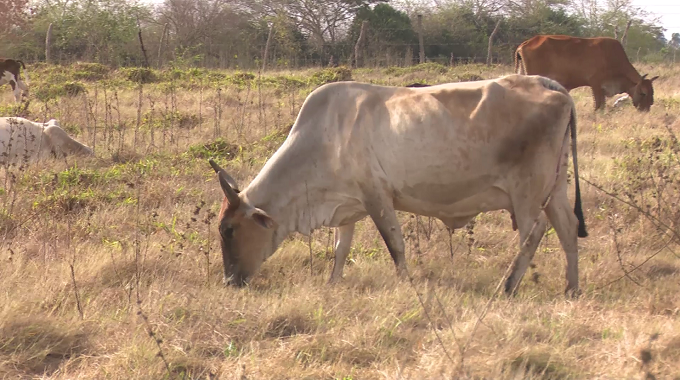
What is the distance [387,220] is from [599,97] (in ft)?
30.0

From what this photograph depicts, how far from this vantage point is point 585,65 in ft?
43.3

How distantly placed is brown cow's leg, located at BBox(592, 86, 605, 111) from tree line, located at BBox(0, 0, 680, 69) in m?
10.1

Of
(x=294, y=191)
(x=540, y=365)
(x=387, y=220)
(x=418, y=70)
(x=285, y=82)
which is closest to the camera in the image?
(x=540, y=365)

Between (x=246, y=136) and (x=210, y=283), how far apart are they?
497cm

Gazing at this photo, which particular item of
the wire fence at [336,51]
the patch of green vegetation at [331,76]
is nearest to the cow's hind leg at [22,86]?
the patch of green vegetation at [331,76]

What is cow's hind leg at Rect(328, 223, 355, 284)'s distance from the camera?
16.3 feet

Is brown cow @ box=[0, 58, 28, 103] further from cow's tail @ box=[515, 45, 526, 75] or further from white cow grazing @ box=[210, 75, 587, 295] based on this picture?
white cow grazing @ box=[210, 75, 587, 295]

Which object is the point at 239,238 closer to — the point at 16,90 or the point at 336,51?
the point at 16,90

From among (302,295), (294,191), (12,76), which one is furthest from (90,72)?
(302,295)

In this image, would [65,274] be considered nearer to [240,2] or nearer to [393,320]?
[393,320]

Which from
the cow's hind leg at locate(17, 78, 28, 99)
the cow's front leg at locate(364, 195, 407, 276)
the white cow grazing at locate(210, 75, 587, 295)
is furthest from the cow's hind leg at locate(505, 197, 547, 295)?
the cow's hind leg at locate(17, 78, 28, 99)

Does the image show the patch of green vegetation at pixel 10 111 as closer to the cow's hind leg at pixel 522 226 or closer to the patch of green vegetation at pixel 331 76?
the patch of green vegetation at pixel 331 76

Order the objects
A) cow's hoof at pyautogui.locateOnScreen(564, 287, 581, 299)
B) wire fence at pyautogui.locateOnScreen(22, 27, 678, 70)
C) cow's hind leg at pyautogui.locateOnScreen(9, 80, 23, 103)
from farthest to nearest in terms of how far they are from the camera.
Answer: wire fence at pyautogui.locateOnScreen(22, 27, 678, 70) → cow's hind leg at pyautogui.locateOnScreen(9, 80, 23, 103) → cow's hoof at pyautogui.locateOnScreen(564, 287, 581, 299)

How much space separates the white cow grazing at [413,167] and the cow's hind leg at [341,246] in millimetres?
14
